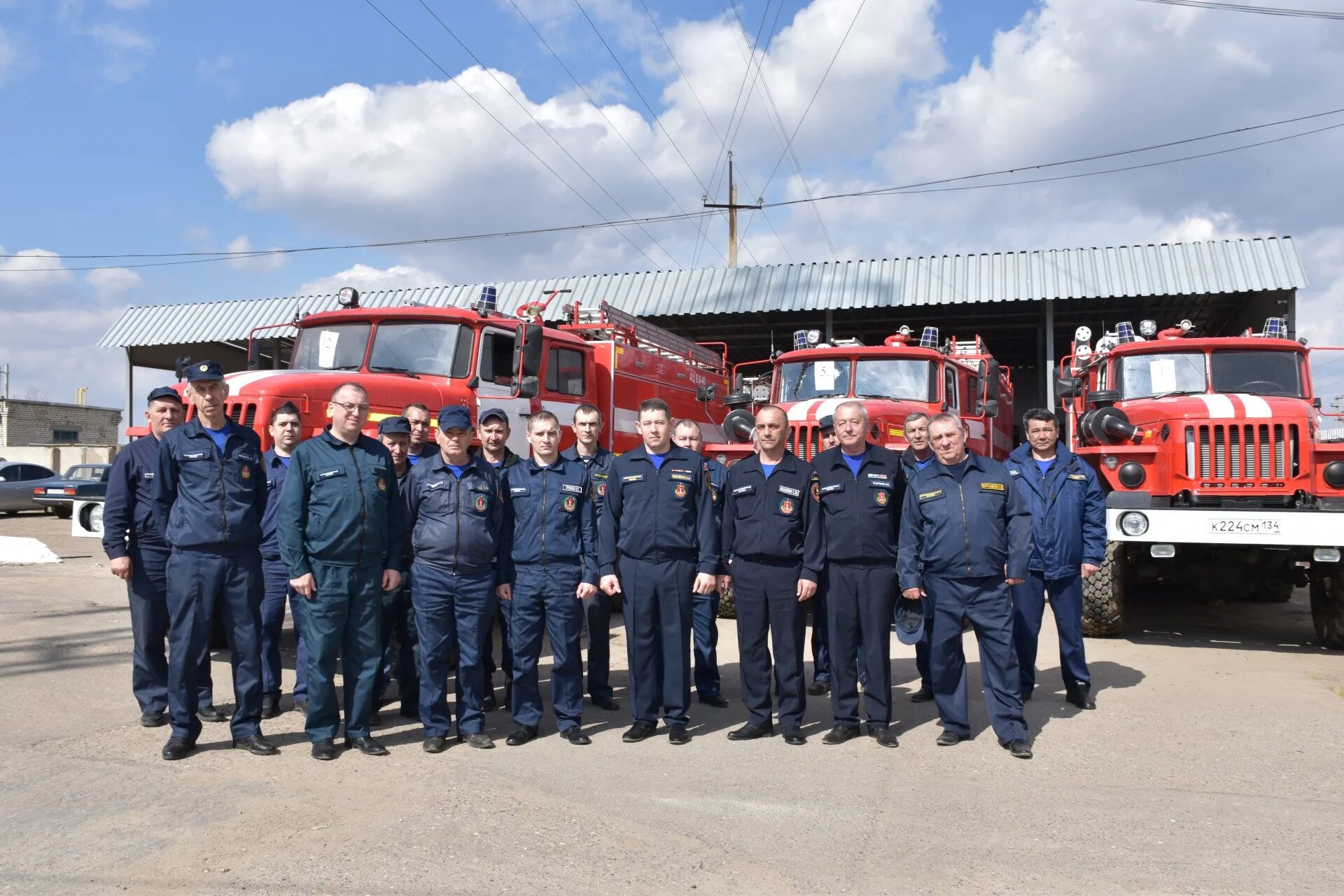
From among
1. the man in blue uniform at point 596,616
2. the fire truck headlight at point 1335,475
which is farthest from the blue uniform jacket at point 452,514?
the fire truck headlight at point 1335,475

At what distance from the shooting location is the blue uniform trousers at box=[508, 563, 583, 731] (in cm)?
536

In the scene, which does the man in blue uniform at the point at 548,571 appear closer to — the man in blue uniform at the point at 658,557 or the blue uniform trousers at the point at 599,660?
the man in blue uniform at the point at 658,557

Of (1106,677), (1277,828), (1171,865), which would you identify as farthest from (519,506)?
(1106,677)

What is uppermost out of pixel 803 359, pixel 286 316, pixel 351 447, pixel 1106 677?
pixel 286 316

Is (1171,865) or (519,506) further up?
(519,506)

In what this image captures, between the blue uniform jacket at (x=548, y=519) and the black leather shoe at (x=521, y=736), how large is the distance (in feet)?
2.56

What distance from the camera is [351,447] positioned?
16.6 ft

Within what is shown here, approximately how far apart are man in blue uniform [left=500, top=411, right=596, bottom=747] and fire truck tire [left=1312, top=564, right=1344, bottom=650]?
5926 millimetres

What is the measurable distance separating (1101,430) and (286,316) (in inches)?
778

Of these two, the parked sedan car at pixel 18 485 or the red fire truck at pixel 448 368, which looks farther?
the parked sedan car at pixel 18 485

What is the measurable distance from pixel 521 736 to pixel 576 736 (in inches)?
11.4

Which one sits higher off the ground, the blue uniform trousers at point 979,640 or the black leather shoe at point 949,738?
the blue uniform trousers at point 979,640

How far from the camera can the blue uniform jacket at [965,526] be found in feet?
17.5

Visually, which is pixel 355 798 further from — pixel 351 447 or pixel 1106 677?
Result: pixel 1106 677
